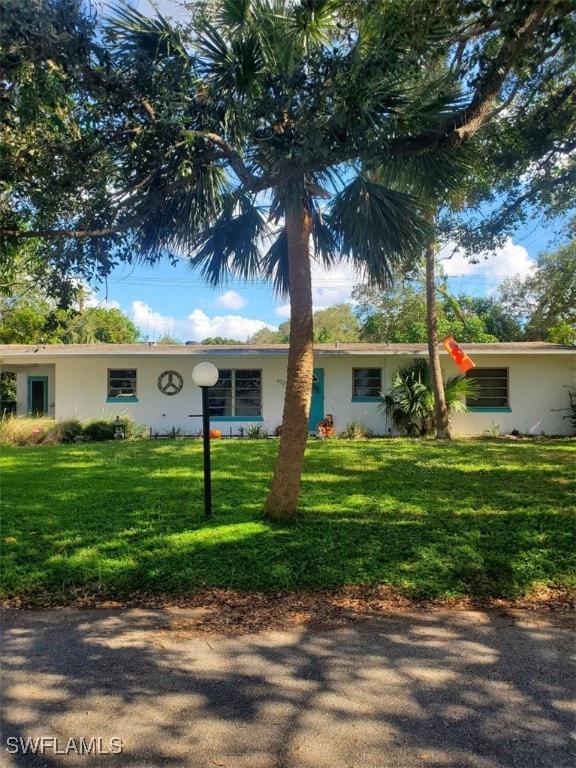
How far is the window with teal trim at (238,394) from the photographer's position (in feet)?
51.3

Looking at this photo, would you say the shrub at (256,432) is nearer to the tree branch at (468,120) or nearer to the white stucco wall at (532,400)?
the white stucco wall at (532,400)

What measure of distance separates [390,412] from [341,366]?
6.65 feet

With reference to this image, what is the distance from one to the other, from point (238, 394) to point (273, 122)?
38.8 feet

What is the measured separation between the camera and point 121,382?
1574 centimetres

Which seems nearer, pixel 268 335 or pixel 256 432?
pixel 256 432

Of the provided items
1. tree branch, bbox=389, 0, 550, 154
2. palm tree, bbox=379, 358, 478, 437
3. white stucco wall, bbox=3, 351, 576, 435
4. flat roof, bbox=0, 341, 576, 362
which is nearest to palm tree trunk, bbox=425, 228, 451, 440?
palm tree, bbox=379, 358, 478, 437

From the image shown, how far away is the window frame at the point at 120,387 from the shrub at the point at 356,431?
21.1 feet

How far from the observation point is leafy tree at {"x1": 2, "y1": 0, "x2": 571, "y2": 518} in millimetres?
4082

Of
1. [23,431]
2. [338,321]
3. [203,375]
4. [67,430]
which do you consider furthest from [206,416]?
[338,321]

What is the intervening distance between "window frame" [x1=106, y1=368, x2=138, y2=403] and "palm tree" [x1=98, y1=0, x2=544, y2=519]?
9.53 m

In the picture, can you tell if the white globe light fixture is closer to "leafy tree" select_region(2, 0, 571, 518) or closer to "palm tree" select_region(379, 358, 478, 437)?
"leafy tree" select_region(2, 0, 571, 518)

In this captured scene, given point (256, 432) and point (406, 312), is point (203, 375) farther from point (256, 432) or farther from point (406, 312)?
point (406, 312)

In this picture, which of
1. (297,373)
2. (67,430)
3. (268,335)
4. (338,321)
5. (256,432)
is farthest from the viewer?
(268,335)

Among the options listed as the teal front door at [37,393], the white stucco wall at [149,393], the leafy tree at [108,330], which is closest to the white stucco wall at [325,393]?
the white stucco wall at [149,393]
